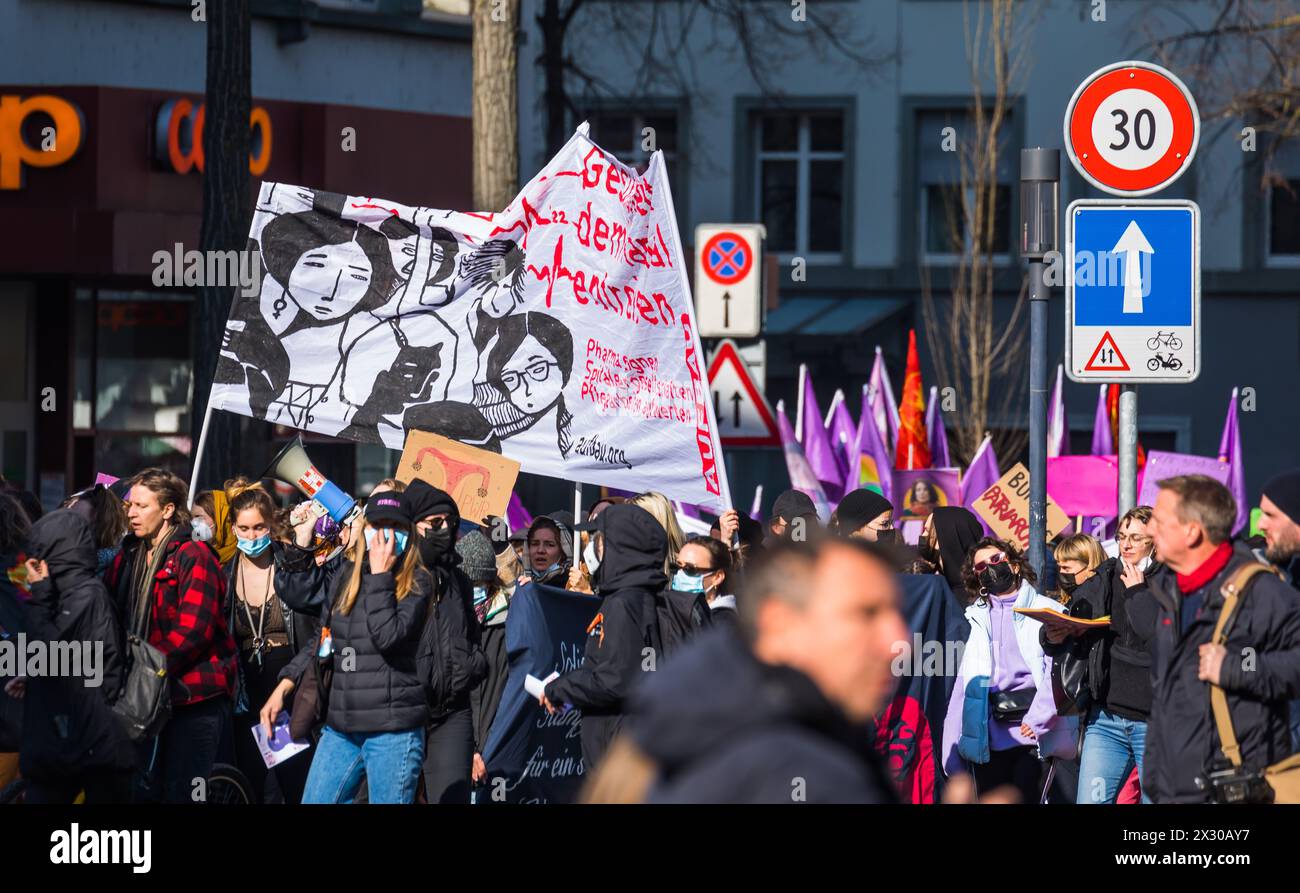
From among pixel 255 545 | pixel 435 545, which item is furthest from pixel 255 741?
pixel 435 545

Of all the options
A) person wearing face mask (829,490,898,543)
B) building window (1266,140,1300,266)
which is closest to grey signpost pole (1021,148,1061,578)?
person wearing face mask (829,490,898,543)

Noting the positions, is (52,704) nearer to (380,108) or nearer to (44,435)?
(44,435)

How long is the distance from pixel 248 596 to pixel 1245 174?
19.4 m

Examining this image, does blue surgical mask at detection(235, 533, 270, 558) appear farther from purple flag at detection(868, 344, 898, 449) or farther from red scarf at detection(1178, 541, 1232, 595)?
purple flag at detection(868, 344, 898, 449)

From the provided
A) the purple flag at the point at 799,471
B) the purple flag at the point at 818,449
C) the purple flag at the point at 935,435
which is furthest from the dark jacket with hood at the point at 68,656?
the purple flag at the point at 935,435

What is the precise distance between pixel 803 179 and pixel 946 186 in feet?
6.49

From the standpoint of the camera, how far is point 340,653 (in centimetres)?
761

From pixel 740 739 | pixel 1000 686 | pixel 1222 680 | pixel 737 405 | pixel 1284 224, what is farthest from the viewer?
pixel 1284 224

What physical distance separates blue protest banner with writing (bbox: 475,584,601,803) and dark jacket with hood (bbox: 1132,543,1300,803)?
10.4 feet

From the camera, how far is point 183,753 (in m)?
8.19

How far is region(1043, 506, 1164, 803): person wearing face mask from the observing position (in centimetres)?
808

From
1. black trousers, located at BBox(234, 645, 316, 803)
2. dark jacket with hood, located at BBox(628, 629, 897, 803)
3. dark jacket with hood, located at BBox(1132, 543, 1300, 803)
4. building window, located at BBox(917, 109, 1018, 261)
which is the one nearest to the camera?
dark jacket with hood, located at BBox(628, 629, 897, 803)

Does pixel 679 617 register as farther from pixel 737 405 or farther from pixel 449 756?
pixel 737 405

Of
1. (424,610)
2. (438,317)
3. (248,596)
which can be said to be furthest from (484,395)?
(424,610)
